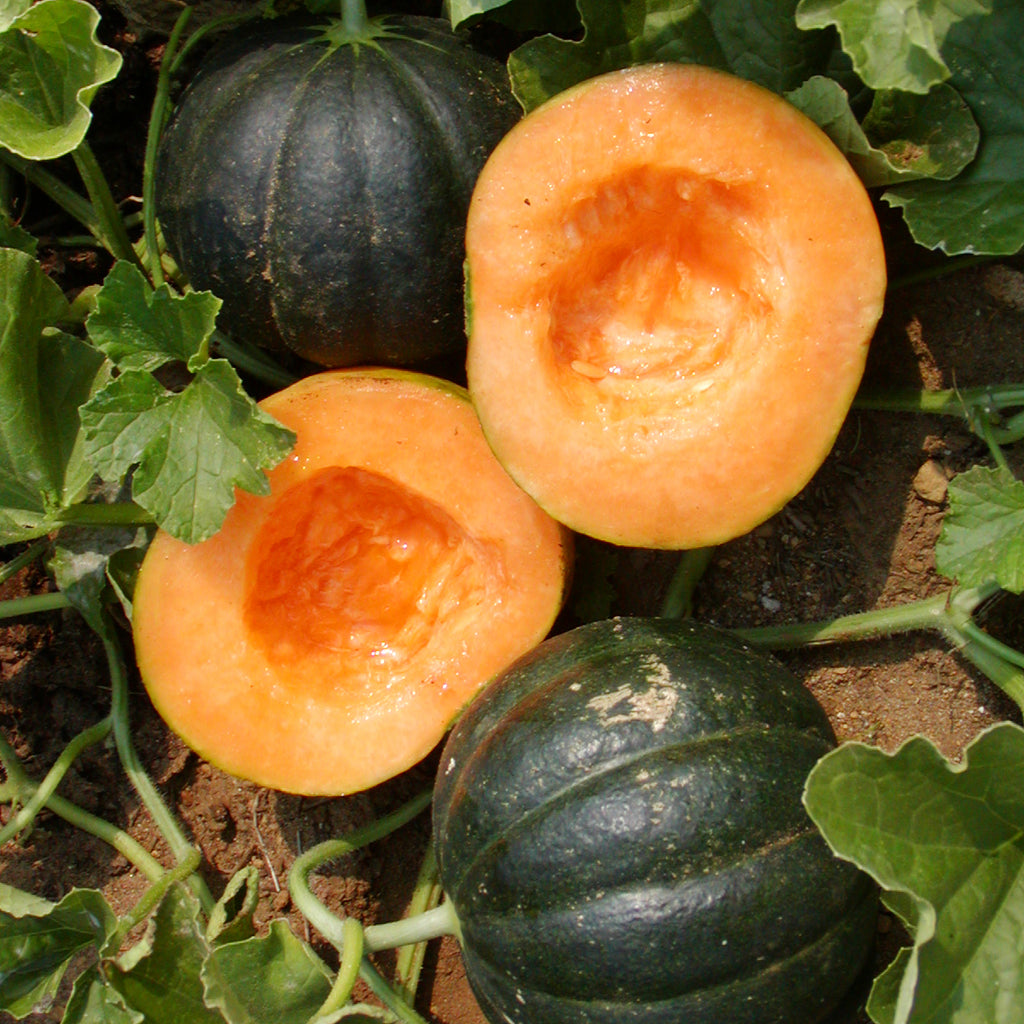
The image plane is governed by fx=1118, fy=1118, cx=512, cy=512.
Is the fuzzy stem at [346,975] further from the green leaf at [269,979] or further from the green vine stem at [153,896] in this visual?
the green vine stem at [153,896]

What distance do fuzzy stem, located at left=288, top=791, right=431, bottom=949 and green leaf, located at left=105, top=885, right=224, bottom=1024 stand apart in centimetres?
15

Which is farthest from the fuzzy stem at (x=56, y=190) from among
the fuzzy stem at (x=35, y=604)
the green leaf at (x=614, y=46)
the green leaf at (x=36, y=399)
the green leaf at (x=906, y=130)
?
the green leaf at (x=906, y=130)

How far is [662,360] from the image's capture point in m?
1.77

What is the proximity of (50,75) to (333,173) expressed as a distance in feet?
1.44

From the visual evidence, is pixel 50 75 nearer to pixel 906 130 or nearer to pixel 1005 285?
pixel 906 130

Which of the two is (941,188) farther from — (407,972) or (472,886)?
(407,972)

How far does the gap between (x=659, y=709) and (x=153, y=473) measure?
0.78 meters

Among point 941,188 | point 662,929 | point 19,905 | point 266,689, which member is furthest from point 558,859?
point 941,188

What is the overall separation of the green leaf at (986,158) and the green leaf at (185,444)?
3.23 ft

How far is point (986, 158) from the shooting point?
5.33ft

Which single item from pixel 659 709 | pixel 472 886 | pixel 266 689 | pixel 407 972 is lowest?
pixel 407 972

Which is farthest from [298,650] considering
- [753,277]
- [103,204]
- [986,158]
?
[986,158]

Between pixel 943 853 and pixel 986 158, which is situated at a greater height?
pixel 986 158

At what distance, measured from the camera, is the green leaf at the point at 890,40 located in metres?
1.41
